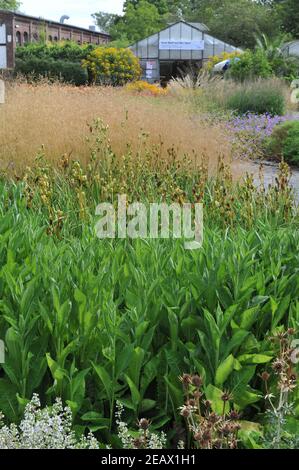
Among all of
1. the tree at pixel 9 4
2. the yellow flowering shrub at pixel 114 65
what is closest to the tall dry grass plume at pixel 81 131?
the yellow flowering shrub at pixel 114 65

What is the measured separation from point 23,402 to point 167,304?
0.65 m

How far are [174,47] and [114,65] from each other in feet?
44.1

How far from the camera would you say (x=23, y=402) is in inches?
88.0

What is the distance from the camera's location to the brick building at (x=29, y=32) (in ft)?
126

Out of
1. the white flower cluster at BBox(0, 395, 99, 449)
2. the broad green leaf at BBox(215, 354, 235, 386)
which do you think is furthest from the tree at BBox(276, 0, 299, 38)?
the white flower cluster at BBox(0, 395, 99, 449)

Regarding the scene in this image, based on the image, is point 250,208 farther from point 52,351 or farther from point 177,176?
point 52,351

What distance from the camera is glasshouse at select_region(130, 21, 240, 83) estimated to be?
4103 cm

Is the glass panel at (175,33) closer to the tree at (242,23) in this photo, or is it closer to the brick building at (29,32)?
the brick building at (29,32)
